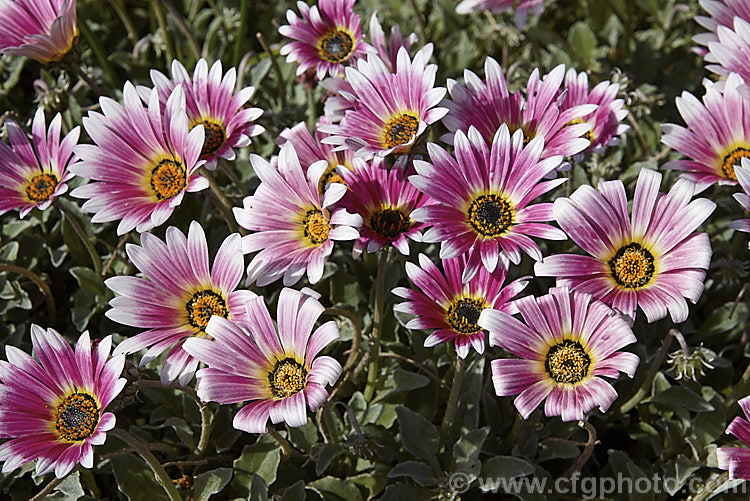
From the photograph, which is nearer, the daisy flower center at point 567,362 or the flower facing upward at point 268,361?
the flower facing upward at point 268,361

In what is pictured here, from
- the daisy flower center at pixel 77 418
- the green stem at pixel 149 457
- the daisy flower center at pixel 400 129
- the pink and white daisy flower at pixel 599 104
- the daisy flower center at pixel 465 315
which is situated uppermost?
the pink and white daisy flower at pixel 599 104

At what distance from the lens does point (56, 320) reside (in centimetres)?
298

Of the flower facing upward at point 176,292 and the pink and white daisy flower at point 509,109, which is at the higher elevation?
the pink and white daisy flower at point 509,109

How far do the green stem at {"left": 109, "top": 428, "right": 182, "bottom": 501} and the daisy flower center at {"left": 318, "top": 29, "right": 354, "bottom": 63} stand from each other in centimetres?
150

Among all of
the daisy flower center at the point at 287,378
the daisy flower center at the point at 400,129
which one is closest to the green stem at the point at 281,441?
the daisy flower center at the point at 287,378

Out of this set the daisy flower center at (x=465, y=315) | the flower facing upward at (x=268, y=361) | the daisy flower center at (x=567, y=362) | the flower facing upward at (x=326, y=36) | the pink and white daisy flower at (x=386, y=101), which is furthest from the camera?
the flower facing upward at (x=326, y=36)

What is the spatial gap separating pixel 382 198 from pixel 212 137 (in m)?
0.61

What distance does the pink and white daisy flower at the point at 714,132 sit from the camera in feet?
7.78

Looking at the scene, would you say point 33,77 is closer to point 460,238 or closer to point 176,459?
point 176,459

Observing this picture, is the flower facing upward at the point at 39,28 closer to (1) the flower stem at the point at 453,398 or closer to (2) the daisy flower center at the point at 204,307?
(2) the daisy flower center at the point at 204,307

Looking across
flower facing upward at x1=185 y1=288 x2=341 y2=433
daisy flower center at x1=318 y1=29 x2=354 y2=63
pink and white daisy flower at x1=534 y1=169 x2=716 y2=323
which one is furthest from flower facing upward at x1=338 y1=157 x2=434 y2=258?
daisy flower center at x1=318 y1=29 x2=354 y2=63

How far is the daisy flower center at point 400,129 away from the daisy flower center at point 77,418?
113cm

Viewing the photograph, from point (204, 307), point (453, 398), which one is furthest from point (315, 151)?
point (453, 398)

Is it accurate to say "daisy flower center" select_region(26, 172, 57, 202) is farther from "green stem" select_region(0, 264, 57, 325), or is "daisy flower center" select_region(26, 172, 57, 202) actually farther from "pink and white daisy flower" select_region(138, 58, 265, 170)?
"pink and white daisy flower" select_region(138, 58, 265, 170)
